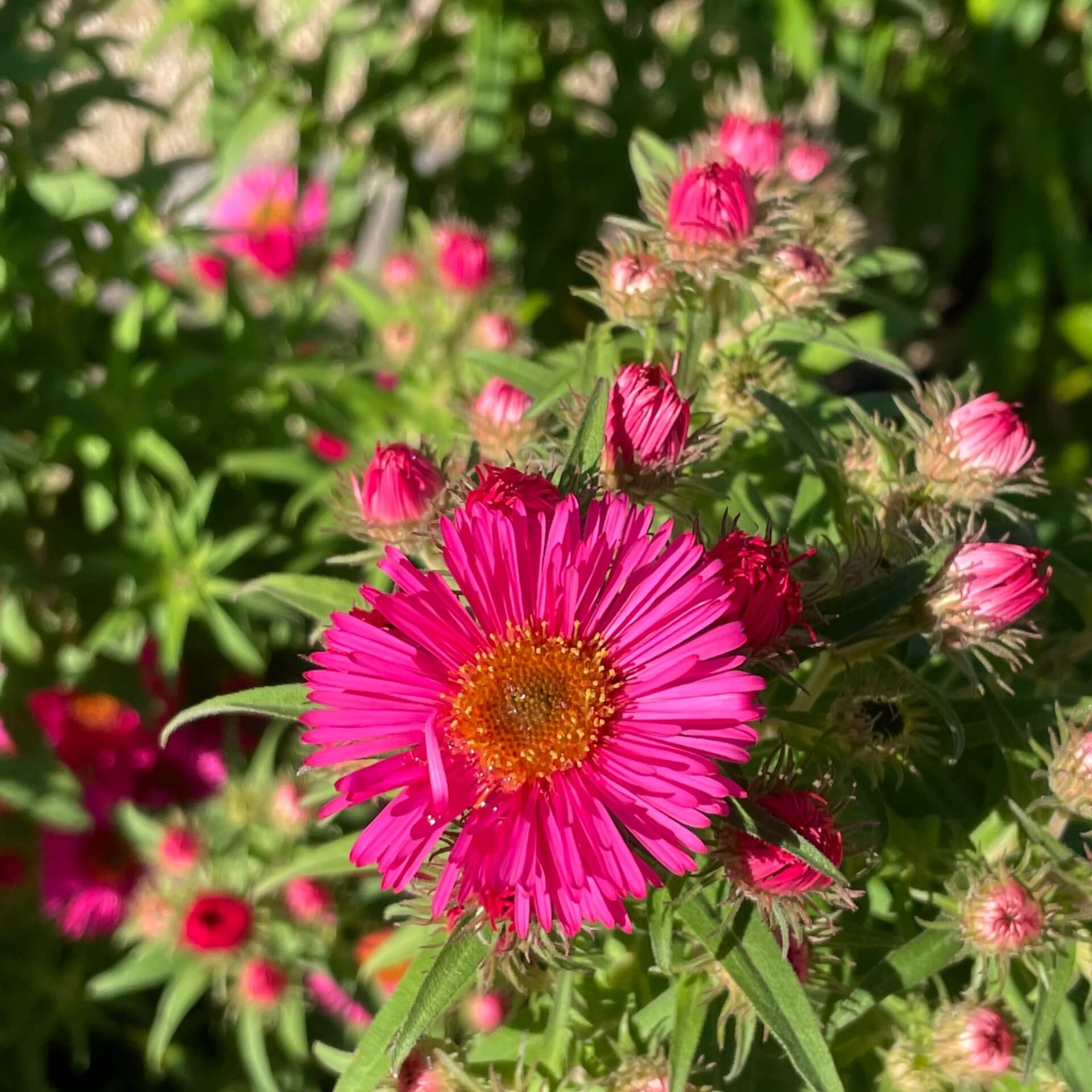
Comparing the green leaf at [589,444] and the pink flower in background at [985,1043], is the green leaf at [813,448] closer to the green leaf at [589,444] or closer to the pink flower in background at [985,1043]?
the green leaf at [589,444]

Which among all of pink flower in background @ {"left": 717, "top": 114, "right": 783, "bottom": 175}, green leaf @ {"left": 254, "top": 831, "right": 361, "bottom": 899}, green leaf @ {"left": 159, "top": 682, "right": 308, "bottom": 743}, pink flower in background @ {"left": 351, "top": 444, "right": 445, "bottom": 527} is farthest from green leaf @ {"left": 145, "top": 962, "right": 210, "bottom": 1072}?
pink flower in background @ {"left": 717, "top": 114, "right": 783, "bottom": 175}

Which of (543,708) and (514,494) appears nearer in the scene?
(514,494)

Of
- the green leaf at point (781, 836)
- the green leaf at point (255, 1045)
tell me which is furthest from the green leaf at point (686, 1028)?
the green leaf at point (255, 1045)

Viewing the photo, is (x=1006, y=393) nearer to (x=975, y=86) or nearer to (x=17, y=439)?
(x=975, y=86)

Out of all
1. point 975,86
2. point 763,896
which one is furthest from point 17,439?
point 975,86

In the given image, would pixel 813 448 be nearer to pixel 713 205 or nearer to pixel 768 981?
pixel 713 205

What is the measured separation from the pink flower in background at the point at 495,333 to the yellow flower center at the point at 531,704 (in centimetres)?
64

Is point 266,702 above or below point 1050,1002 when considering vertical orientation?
above

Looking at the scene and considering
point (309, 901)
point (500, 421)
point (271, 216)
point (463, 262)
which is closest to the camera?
point (500, 421)

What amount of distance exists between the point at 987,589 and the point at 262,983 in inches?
38.0

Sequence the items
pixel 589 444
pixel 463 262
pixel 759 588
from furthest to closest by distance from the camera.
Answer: pixel 463 262
pixel 589 444
pixel 759 588

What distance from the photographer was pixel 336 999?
1.33 meters

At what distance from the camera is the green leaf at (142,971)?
1304 millimetres

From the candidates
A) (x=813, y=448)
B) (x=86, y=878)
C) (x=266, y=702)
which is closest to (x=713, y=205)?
(x=813, y=448)
